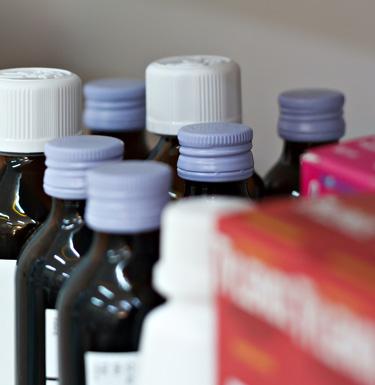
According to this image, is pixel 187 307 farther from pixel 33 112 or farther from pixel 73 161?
pixel 33 112

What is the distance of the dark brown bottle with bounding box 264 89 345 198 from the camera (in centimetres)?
64

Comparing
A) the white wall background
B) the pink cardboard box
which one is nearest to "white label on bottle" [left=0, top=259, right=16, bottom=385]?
the pink cardboard box

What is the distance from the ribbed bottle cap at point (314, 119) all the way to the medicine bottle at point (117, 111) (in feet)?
0.32

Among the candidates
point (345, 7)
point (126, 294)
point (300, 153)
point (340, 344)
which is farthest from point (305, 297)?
point (345, 7)

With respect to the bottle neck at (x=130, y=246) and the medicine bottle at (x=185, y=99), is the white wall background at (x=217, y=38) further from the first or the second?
the bottle neck at (x=130, y=246)

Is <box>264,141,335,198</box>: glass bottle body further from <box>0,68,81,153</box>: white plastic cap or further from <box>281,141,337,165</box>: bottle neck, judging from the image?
<box>0,68,81,153</box>: white plastic cap

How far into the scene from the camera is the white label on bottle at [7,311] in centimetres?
59

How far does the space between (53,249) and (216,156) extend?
95 mm

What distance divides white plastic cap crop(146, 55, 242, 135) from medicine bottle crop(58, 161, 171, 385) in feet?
0.56

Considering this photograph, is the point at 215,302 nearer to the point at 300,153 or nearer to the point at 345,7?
the point at 300,153

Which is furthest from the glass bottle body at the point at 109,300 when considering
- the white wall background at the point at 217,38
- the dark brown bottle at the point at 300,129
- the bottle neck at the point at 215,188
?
the white wall background at the point at 217,38

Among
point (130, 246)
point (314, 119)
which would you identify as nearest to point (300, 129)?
point (314, 119)

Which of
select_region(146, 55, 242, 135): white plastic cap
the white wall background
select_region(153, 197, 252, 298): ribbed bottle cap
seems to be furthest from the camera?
the white wall background

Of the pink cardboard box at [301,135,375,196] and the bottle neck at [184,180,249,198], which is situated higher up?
the pink cardboard box at [301,135,375,196]
